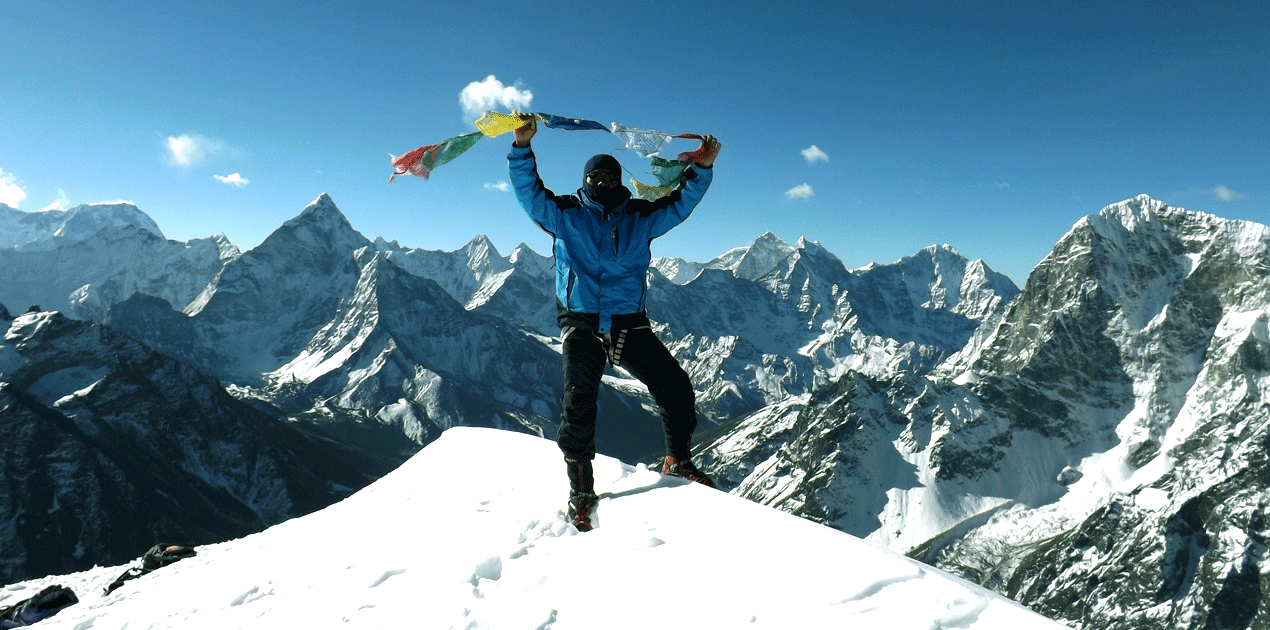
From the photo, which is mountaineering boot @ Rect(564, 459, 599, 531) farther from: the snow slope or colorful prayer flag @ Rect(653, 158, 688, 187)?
colorful prayer flag @ Rect(653, 158, 688, 187)

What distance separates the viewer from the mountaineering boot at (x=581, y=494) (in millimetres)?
7148

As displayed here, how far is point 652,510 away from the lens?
6941 mm

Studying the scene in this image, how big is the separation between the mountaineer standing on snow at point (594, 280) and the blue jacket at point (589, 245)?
12 mm

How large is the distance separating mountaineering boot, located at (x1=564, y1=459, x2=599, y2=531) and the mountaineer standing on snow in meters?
0.02

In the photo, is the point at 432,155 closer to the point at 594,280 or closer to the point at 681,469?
the point at 594,280

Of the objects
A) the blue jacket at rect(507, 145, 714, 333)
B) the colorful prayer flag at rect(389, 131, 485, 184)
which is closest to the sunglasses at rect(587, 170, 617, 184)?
the blue jacket at rect(507, 145, 714, 333)

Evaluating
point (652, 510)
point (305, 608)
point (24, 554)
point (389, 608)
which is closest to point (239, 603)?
point (305, 608)

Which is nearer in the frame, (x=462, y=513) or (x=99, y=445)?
(x=462, y=513)

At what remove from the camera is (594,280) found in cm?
811

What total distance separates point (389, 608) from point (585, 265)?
4285 millimetres

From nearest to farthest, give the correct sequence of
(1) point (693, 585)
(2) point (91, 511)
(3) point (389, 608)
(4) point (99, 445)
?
(1) point (693, 585), (3) point (389, 608), (2) point (91, 511), (4) point (99, 445)

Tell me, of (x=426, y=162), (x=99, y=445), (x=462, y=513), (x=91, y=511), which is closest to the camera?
(x=462, y=513)

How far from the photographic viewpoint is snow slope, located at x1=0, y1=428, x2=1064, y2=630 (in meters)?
4.76

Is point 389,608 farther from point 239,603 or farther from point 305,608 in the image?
point 239,603
